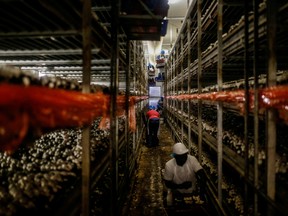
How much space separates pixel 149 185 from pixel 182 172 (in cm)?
210

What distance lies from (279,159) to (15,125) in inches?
105

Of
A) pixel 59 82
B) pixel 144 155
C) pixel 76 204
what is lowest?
pixel 144 155

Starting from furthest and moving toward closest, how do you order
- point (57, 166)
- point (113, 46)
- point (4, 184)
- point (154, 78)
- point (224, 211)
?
point (154, 78) → point (224, 211) → point (113, 46) → point (57, 166) → point (4, 184)

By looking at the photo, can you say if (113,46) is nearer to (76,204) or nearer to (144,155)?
(76,204)

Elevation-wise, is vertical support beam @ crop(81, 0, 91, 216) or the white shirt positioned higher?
vertical support beam @ crop(81, 0, 91, 216)

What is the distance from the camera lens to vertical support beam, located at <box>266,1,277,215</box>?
7.38 feet

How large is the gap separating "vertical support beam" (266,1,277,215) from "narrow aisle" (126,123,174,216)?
3.07m

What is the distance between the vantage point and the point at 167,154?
381 inches

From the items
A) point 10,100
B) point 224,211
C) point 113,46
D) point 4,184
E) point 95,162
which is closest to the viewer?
point 10,100

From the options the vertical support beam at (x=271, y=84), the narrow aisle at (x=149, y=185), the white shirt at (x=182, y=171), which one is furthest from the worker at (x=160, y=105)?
the vertical support beam at (x=271, y=84)

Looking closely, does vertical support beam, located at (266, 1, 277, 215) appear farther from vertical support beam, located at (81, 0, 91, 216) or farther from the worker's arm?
the worker's arm

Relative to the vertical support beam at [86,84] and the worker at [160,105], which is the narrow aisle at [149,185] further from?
the worker at [160,105]

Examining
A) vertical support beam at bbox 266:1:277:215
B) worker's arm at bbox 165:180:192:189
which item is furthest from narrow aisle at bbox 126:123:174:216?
vertical support beam at bbox 266:1:277:215

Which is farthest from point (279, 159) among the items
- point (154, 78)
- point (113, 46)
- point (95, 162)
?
point (154, 78)
